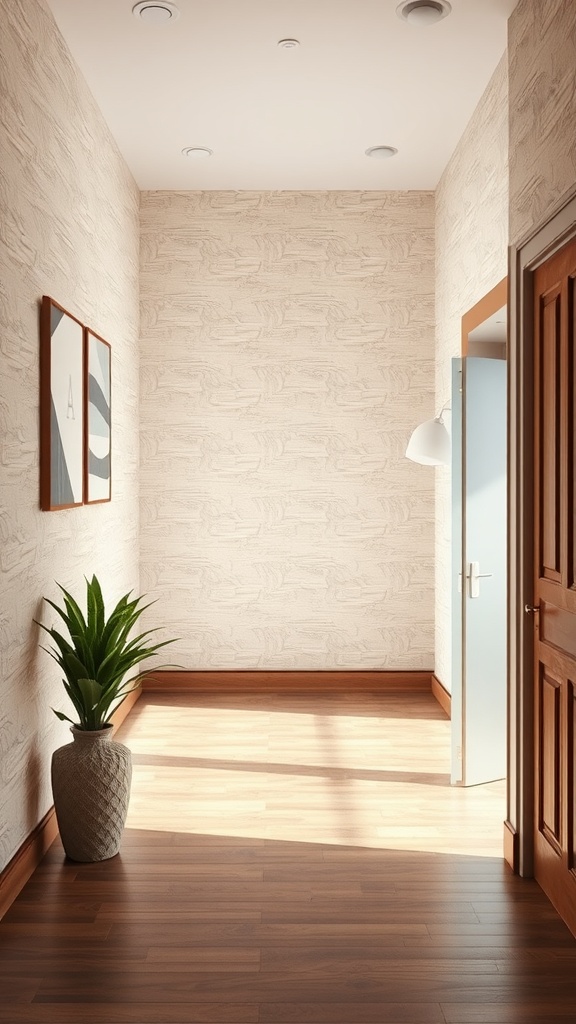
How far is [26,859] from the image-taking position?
3.07 m

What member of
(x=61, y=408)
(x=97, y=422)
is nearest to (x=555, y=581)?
(x=61, y=408)

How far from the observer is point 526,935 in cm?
267

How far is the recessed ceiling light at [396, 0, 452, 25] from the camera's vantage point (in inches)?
133

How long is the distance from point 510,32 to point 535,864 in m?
2.95

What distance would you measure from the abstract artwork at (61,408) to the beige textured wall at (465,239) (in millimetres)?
1832

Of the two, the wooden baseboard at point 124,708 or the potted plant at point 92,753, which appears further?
the wooden baseboard at point 124,708

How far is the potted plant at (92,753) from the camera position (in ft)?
10.3

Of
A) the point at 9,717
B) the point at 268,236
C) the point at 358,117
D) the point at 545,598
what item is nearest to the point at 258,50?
the point at 358,117

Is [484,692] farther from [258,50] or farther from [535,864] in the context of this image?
[258,50]

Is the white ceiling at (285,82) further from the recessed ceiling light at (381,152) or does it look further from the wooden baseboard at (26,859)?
the wooden baseboard at (26,859)

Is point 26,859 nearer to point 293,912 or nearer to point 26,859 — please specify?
point 26,859

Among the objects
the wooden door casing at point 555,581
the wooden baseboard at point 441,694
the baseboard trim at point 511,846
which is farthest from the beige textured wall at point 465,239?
the baseboard trim at point 511,846

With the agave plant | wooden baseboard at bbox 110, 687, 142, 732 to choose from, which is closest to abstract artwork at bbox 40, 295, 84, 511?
the agave plant

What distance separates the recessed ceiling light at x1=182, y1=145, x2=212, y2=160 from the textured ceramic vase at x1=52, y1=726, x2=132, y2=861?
3.22 meters
